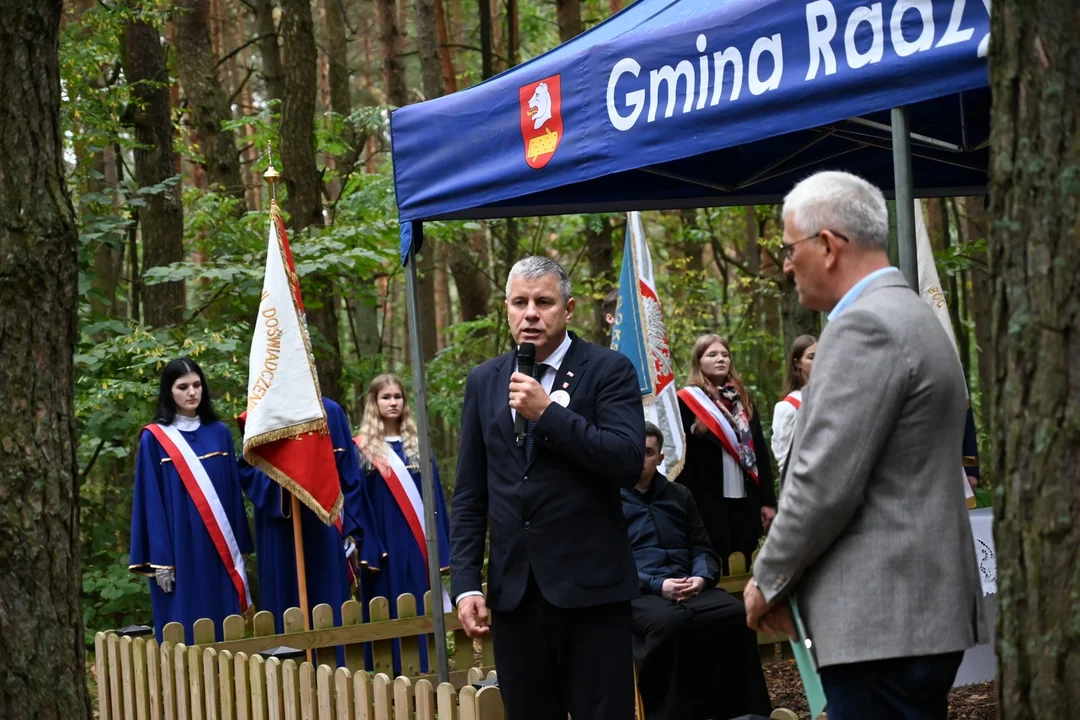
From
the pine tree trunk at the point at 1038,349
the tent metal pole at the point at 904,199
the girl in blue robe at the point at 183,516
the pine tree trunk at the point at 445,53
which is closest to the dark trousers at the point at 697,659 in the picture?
the tent metal pole at the point at 904,199

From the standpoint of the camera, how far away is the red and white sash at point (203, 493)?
702 centimetres

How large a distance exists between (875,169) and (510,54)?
980 cm

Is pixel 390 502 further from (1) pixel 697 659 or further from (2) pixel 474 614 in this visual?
(2) pixel 474 614

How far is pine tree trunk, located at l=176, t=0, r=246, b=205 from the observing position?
494 inches

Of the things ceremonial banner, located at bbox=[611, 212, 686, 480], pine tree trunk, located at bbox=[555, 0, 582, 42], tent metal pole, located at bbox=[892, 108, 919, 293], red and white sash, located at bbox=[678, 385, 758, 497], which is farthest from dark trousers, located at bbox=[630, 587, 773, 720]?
pine tree trunk, located at bbox=[555, 0, 582, 42]

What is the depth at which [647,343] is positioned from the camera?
289 inches

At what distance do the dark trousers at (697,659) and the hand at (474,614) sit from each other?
1.89 m

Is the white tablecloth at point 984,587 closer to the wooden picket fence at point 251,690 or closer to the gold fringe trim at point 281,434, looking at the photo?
the wooden picket fence at point 251,690

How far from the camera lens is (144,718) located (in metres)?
5.44

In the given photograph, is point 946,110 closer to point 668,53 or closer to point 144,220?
point 668,53

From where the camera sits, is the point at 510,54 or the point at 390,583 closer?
the point at 390,583

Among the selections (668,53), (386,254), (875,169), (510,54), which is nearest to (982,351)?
(510,54)

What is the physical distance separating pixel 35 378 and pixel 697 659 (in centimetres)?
321

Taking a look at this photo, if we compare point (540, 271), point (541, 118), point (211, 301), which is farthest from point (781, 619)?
point (211, 301)
